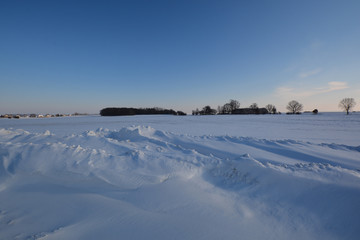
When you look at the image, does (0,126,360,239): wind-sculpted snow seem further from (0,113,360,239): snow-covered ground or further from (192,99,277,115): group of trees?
(192,99,277,115): group of trees

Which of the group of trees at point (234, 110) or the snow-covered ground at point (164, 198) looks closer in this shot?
the snow-covered ground at point (164, 198)

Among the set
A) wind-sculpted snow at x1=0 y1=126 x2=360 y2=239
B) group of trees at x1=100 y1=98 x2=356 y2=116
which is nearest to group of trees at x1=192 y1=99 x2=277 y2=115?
group of trees at x1=100 y1=98 x2=356 y2=116

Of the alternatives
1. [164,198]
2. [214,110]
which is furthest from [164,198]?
[214,110]

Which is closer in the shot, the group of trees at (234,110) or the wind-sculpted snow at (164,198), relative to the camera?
the wind-sculpted snow at (164,198)

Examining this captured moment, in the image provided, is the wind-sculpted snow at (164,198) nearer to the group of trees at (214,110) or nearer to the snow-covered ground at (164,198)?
the snow-covered ground at (164,198)

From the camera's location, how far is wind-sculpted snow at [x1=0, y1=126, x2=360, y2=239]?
166 cm

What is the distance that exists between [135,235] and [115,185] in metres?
1.05

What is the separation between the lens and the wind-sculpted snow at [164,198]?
5.43 feet

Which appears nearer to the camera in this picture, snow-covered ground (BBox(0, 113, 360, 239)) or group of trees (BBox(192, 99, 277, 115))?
snow-covered ground (BBox(0, 113, 360, 239))

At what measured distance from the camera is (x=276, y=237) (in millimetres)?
1593

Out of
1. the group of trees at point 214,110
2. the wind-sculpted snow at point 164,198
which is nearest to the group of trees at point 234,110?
the group of trees at point 214,110

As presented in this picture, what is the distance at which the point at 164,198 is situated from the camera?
214cm

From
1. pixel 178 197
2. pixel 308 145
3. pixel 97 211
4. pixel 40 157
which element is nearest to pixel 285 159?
pixel 308 145

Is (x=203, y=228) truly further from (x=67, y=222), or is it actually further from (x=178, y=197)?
(x=67, y=222)
